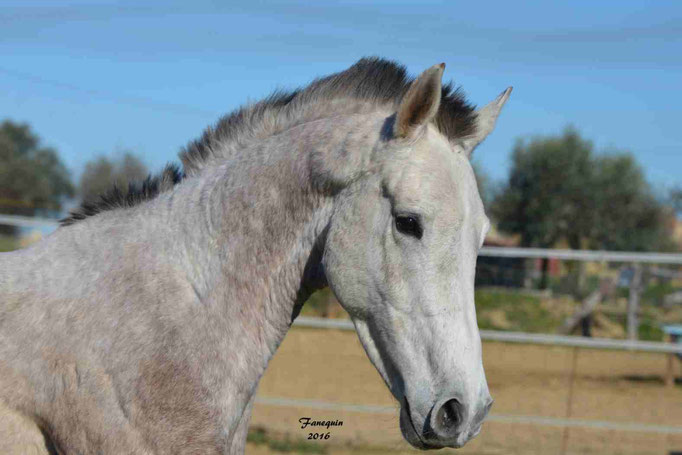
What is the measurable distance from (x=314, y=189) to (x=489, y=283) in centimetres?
821

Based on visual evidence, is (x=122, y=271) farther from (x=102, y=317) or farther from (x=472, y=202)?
(x=472, y=202)

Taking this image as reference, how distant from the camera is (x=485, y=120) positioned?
7.48ft

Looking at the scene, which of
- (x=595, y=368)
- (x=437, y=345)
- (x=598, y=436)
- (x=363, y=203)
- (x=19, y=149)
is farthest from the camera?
(x=19, y=149)

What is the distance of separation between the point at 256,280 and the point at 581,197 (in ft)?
78.1

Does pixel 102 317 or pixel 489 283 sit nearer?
pixel 102 317

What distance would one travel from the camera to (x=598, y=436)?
798cm

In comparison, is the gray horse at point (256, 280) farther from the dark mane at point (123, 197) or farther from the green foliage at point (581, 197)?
the green foliage at point (581, 197)

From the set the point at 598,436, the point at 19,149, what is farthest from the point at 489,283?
the point at 19,149

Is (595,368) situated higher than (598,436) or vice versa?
(598,436)

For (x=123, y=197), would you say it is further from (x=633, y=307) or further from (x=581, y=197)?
(x=581, y=197)

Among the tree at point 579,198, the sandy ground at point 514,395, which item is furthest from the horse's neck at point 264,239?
the tree at point 579,198

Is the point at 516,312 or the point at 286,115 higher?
the point at 286,115

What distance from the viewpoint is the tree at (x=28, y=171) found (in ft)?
108

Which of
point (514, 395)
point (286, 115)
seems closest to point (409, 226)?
point (286, 115)
